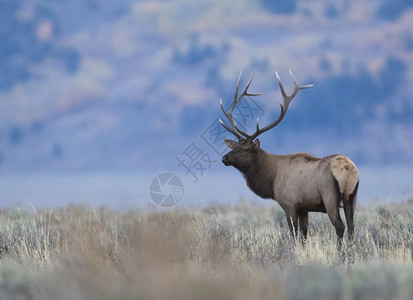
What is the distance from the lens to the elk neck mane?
11662mm

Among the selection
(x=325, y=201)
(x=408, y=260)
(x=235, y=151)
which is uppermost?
(x=235, y=151)

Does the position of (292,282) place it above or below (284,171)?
below

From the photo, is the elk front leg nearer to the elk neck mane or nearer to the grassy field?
the elk neck mane

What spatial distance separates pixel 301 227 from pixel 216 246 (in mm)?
3543

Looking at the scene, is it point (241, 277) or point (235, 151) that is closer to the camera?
point (241, 277)

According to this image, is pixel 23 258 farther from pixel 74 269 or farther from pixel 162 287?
pixel 162 287

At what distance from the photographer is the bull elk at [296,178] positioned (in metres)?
9.91

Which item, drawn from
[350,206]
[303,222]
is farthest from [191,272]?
[303,222]

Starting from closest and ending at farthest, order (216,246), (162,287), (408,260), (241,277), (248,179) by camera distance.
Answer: (162,287)
(241,277)
(216,246)
(408,260)
(248,179)

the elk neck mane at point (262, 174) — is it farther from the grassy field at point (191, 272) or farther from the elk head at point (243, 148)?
the grassy field at point (191, 272)

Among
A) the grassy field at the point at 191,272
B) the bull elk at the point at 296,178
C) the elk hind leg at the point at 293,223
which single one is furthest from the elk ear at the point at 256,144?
the grassy field at the point at 191,272

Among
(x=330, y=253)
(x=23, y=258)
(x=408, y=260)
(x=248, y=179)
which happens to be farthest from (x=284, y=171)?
(x=23, y=258)

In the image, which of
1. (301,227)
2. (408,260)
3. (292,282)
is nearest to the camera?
(292,282)

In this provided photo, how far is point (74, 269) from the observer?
6.14 metres
